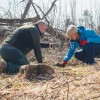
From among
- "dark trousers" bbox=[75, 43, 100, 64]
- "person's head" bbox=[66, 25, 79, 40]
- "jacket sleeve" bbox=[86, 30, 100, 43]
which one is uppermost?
"person's head" bbox=[66, 25, 79, 40]

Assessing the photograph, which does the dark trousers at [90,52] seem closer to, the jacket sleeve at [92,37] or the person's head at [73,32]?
the jacket sleeve at [92,37]

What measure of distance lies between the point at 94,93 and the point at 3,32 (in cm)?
687

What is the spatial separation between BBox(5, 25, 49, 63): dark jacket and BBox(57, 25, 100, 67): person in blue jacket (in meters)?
0.73

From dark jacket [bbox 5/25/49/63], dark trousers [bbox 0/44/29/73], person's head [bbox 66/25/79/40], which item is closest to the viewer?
dark jacket [bbox 5/25/49/63]

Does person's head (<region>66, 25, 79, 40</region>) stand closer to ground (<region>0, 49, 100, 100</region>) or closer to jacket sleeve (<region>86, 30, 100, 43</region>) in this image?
jacket sleeve (<region>86, 30, 100, 43</region>)

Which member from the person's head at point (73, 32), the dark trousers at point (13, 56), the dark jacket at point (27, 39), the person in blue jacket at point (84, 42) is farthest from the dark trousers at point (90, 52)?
the dark trousers at point (13, 56)

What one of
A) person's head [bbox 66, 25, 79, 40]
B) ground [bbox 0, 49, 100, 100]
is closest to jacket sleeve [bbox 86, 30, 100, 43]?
person's head [bbox 66, 25, 79, 40]

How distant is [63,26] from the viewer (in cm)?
1095

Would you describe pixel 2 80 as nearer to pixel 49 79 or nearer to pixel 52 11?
pixel 49 79

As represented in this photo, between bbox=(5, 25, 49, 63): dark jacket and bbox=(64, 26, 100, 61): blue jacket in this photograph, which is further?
bbox=(64, 26, 100, 61): blue jacket

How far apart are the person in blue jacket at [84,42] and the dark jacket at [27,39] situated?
0.73m

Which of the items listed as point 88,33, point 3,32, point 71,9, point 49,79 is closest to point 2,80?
point 49,79

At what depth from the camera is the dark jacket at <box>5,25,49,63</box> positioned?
5.92 metres

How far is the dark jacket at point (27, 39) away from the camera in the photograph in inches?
233
